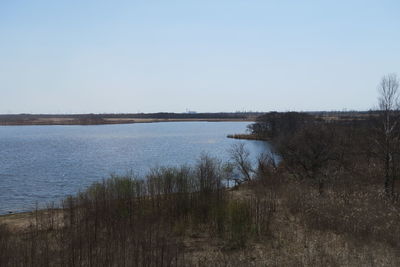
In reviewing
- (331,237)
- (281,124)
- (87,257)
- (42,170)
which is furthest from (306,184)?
(281,124)

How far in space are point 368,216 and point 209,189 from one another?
19.9ft

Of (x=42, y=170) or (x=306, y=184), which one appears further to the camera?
(x=42, y=170)

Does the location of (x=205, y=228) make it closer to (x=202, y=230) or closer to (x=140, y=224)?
(x=202, y=230)

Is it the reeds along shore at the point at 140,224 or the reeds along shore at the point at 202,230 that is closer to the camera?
the reeds along shore at the point at 140,224

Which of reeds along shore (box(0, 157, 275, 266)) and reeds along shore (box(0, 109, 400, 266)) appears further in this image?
reeds along shore (box(0, 109, 400, 266))

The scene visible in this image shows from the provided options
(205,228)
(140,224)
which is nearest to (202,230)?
(205,228)

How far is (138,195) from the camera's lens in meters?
14.7

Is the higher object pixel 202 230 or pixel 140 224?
pixel 140 224

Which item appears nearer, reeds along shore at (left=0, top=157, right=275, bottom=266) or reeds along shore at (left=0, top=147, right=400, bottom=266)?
reeds along shore at (left=0, top=157, right=275, bottom=266)

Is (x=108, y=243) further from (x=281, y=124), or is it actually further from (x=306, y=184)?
(x=281, y=124)

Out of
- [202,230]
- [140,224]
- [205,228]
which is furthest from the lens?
[205,228]

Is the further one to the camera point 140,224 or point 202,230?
point 202,230

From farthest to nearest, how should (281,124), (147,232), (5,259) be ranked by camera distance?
(281,124) < (147,232) < (5,259)

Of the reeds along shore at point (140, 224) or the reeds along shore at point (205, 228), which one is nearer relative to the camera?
the reeds along shore at point (140, 224)
